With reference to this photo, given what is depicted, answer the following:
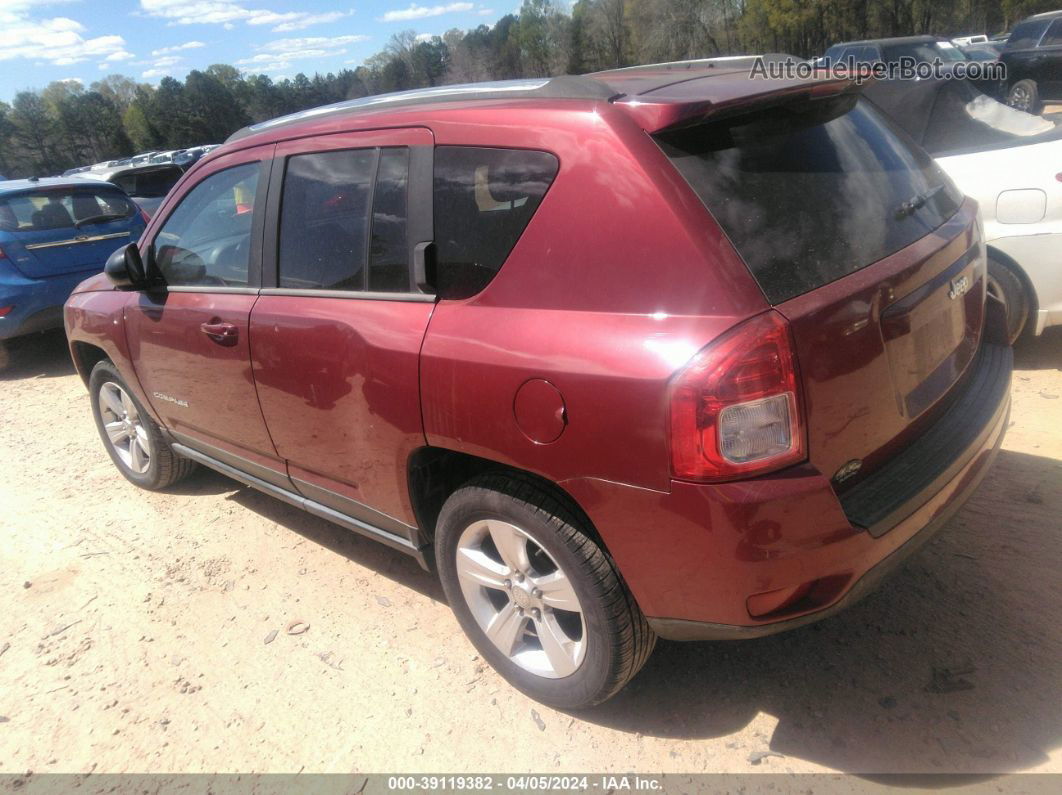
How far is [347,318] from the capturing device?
8.91 feet

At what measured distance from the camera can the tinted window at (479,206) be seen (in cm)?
227

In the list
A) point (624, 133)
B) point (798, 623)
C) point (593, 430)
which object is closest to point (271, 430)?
point (593, 430)

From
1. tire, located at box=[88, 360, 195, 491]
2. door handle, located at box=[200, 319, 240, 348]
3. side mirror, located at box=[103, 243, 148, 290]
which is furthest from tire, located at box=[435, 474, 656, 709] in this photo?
tire, located at box=[88, 360, 195, 491]

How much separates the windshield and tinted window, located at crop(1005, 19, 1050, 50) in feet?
47.3

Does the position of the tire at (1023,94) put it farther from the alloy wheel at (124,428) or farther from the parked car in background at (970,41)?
the alloy wheel at (124,428)

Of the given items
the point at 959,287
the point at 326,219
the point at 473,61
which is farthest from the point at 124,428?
the point at 473,61

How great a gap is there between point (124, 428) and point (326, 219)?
2531 millimetres

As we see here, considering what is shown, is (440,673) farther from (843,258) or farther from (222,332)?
(843,258)

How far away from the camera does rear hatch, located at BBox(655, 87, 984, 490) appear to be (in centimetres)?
198

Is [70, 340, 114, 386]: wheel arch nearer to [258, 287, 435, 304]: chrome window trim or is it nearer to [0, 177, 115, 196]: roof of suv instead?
[258, 287, 435, 304]: chrome window trim

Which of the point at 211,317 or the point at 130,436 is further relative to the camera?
the point at 130,436

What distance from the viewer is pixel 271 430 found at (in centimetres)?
323

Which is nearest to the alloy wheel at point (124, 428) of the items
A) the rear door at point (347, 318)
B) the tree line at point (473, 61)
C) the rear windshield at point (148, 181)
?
the rear door at point (347, 318)

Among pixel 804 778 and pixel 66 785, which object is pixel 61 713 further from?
pixel 804 778
